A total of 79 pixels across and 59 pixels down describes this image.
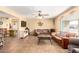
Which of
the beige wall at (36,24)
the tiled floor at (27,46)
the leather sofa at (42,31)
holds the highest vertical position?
the beige wall at (36,24)

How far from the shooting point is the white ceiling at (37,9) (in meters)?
2.36

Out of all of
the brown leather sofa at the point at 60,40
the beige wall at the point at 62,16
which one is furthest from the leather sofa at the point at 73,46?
the beige wall at the point at 62,16

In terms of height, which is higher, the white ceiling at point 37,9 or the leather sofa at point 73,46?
the white ceiling at point 37,9

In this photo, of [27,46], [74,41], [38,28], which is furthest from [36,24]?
[74,41]

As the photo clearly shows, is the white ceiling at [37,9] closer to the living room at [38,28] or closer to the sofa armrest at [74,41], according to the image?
the living room at [38,28]

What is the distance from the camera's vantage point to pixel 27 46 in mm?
2523

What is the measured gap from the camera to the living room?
245cm

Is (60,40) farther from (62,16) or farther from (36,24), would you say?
(36,24)

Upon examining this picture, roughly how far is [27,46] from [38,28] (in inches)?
22.7

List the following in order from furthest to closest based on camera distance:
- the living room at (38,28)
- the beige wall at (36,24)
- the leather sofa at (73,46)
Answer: the beige wall at (36,24) < the living room at (38,28) < the leather sofa at (73,46)

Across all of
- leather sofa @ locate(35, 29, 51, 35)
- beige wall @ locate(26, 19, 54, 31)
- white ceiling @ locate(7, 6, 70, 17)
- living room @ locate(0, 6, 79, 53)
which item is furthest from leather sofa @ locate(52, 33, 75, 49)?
white ceiling @ locate(7, 6, 70, 17)
